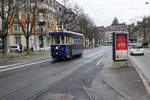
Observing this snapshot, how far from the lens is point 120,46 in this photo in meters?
14.5

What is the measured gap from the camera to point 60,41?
62.8 feet

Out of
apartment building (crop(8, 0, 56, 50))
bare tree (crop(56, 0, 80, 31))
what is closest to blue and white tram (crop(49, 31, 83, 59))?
bare tree (crop(56, 0, 80, 31))

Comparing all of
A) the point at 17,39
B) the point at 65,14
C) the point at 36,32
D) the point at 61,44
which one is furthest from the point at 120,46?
the point at 17,39

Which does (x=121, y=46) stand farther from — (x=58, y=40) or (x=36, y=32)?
(x=36, y=32)

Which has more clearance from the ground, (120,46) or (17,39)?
(17,39)

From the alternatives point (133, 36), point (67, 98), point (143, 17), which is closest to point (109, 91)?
point (67, 98)

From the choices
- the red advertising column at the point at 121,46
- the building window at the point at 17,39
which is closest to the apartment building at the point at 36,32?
the building window at the point at 17,39

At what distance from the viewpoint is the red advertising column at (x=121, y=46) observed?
1439 cm

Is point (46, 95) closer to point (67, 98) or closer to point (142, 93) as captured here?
point (67, 98)

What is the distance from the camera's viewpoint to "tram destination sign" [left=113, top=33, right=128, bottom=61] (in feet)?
47.0

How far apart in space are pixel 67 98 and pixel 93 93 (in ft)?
3.41

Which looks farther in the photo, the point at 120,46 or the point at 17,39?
the point at 17,39

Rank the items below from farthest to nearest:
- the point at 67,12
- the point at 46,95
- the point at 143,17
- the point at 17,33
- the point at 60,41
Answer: the point at 143,17 < the point at 17,33 < the point at 67,12 < the point at 60,41 < the point at 46,95

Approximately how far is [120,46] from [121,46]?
11cm
